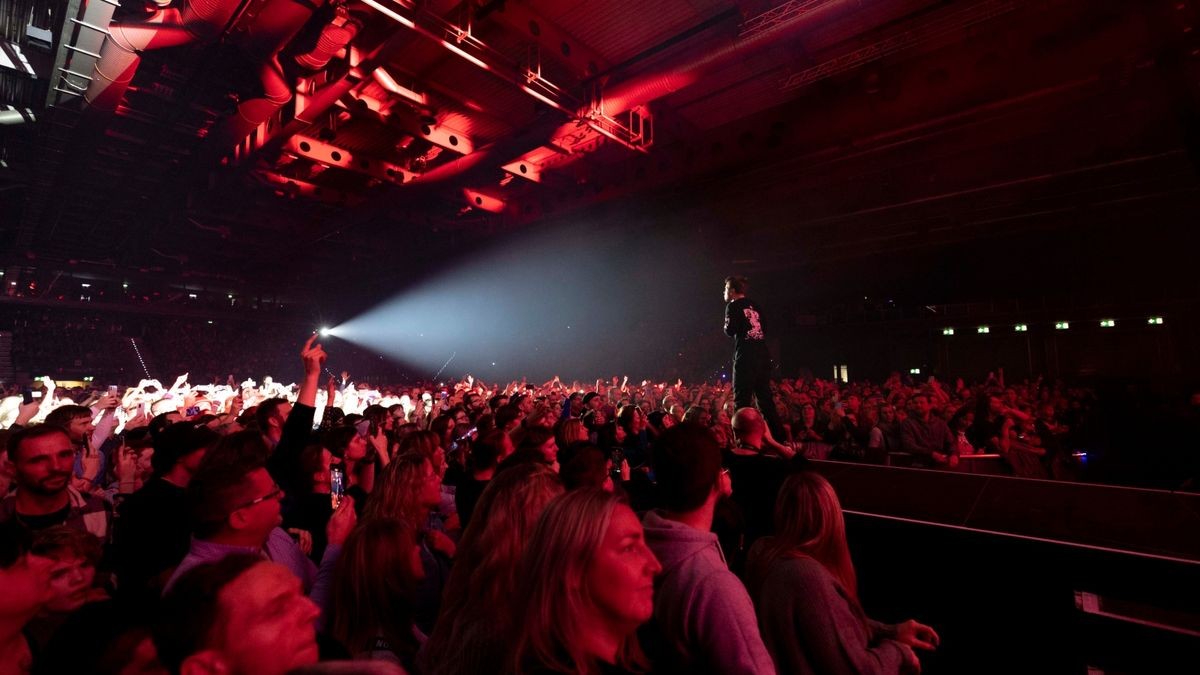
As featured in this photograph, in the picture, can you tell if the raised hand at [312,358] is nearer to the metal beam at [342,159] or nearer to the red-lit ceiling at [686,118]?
the red-lit ceiling at [686,118]

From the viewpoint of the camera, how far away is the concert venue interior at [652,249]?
1683mm

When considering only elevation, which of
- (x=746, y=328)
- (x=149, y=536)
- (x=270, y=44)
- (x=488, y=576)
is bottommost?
(x=149, y=536)

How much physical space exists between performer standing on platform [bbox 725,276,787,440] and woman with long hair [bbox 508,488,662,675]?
140 inches

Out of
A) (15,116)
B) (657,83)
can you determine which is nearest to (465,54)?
(657,83)

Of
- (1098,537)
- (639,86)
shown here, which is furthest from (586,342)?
(1098,537)

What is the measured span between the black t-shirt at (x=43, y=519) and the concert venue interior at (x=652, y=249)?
0.02m

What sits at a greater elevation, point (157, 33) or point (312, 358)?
point (157, 33)

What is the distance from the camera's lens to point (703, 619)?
1275 millimetres

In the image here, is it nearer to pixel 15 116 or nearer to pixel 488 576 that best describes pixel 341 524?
pixel 488 576

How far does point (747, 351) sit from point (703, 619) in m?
3.44

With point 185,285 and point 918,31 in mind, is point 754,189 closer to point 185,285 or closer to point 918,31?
point 918,31

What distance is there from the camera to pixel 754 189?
19.8 feet

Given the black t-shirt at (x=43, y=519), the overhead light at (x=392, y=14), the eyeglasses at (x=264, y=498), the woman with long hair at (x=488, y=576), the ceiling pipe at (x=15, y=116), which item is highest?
the ceiling pipe at (x=15, y=116)

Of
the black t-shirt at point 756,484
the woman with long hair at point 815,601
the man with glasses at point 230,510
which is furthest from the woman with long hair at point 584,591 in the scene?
the black t-shirt at point 756,484
